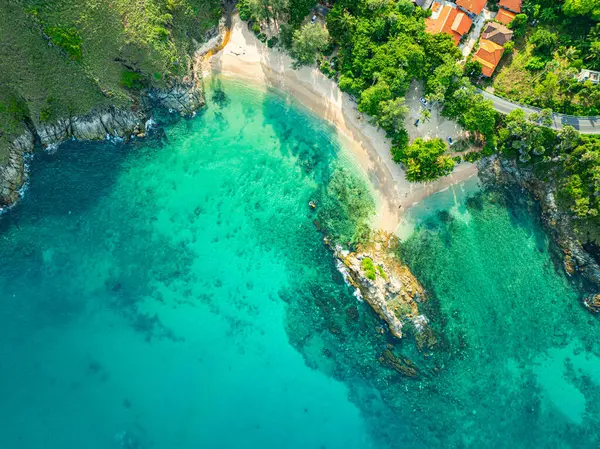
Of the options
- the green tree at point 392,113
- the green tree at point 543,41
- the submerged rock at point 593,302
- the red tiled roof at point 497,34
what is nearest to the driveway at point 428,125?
the green tree at point 392,113

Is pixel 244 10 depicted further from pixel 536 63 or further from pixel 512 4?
pixel 536 63

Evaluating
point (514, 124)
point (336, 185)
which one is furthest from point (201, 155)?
point (514, 124)

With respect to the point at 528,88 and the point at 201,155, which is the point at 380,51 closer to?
the point at 528,88

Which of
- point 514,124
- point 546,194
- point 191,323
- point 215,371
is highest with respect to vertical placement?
point 514,124

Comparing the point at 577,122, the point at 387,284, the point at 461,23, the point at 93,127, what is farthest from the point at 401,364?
the point at 93,127

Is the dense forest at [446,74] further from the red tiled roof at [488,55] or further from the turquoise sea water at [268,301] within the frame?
the turquoise sea water at [268,301]

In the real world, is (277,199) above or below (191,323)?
above

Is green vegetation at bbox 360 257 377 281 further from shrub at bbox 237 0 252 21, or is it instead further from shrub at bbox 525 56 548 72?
shrub at bbox 237 0 252 21
